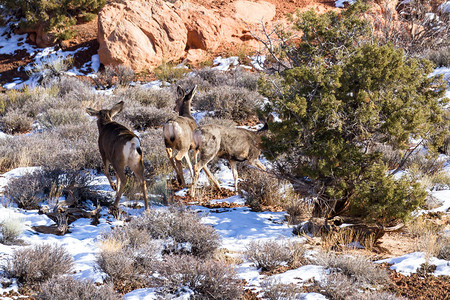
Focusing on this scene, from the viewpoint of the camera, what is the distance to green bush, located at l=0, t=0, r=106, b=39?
938 inches

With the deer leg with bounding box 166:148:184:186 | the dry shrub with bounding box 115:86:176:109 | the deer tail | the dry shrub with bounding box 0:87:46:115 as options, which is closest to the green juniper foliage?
the deer tail

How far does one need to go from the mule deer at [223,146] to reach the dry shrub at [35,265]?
422cm

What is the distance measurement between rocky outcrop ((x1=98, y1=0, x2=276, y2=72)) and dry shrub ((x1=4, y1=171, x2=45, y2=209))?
42.4 feet

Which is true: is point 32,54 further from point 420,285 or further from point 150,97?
point 420,285

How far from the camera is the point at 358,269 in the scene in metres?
6.15

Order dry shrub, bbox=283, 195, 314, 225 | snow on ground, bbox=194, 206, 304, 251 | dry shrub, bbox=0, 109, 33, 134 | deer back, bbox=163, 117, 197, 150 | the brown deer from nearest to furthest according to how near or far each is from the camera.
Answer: snow on ground, bbox=194, 206, 304, 251 < the brown deer < dry shrub, bbox=283, 195, 314, 225 < deer back, bbox=163, 117, 197, 150 < dry shrub, bbox=0, 109, 33, 134

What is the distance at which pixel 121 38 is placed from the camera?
2131cm

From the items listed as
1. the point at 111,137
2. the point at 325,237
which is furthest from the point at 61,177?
the point at 325,237

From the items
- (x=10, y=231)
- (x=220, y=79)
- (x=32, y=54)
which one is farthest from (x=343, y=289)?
(x=32, y=54)

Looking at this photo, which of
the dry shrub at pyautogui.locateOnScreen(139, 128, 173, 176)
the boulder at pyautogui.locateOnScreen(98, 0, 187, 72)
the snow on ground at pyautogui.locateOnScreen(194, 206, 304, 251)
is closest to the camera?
the snow on ground at pyautogui.locateOnScreen(194, 206, 304, 251)

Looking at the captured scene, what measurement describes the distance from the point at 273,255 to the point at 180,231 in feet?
4.89

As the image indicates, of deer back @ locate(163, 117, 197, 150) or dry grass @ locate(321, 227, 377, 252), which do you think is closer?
dry grass @ locate(321, 227, 377, 252)

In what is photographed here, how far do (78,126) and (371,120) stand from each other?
29.0ft

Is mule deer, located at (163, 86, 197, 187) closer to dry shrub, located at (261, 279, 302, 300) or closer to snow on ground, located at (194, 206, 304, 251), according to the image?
snow on ground, located at (194, 206, 304, 251)
